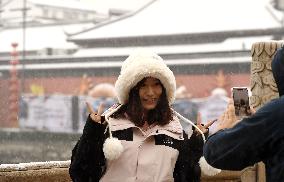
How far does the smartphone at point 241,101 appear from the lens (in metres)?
1.42

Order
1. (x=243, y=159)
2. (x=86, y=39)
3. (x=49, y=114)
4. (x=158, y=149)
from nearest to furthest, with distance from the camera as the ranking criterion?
(x=243, y=159) < (x=158, y=149) < (x=49, y=114) < (x=86, y=39)

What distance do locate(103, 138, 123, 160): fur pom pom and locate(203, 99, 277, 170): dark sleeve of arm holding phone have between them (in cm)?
50

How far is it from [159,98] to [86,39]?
63.5 ft

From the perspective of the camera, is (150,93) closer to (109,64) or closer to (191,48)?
(191,48)

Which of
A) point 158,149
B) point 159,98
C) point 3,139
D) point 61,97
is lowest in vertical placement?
point 3,139

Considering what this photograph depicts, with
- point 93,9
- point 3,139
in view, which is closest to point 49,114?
point 3,139

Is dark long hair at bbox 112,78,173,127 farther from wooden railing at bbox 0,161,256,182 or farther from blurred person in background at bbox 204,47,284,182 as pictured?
wooden railing at bbox 0,161,256,182

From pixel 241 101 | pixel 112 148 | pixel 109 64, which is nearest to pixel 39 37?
pixel 109 64

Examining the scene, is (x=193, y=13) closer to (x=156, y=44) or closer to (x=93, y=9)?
(x=156, y=44)

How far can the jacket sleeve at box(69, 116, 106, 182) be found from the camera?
5.79 ft

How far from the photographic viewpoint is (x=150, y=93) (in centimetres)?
185

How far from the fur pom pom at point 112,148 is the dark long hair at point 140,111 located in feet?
0.38

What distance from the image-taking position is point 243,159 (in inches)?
49.0

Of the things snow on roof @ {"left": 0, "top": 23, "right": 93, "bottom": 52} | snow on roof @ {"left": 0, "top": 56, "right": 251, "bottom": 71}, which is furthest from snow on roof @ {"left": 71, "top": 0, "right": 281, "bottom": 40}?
snow on roof @ {"left": 0, "top": 23, "right": 93, "bottom": 52}
